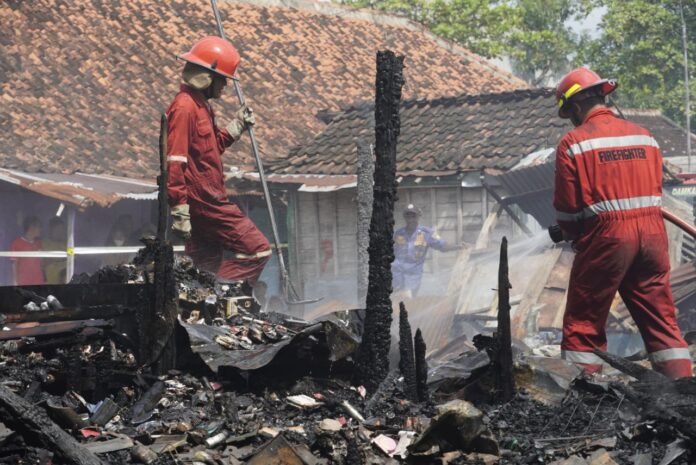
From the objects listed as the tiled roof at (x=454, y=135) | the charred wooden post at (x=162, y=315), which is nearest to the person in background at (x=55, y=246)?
the tiled roof at (x=454, y=135)

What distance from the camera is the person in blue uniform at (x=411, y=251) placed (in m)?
12.8

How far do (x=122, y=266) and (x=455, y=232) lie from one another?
8392 mm

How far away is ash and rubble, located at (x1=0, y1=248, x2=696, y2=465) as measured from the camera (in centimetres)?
458

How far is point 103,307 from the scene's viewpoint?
582cm

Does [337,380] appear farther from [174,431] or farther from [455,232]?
[455,232]

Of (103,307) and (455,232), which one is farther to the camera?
(455,232)

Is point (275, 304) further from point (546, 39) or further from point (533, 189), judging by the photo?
point (546, 39)

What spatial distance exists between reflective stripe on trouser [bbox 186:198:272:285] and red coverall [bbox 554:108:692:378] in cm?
286

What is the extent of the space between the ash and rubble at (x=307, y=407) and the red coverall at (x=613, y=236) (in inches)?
17.7

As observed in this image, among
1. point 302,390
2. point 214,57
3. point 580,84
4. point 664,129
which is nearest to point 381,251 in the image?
point 302,390

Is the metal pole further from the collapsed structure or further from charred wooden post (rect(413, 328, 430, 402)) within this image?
charred wooden post (rect(413, 328, 430, 402))

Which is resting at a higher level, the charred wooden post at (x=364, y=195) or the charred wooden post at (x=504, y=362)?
the charred wooden post at (x=364, y=195)

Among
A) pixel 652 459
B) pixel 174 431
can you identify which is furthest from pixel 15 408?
pixel 652 459

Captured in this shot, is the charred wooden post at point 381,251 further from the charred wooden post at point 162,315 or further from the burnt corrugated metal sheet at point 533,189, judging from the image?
the burnt corrugated metal sheet at point 533,189
